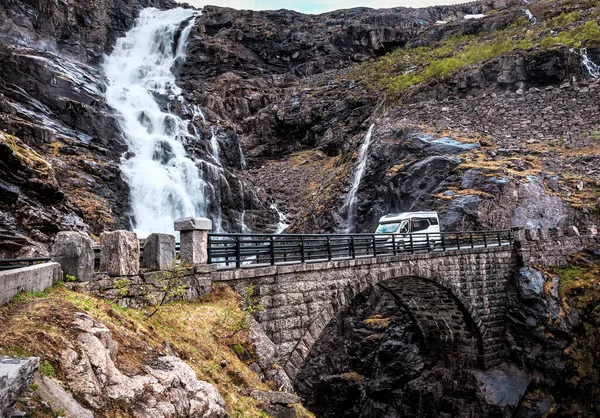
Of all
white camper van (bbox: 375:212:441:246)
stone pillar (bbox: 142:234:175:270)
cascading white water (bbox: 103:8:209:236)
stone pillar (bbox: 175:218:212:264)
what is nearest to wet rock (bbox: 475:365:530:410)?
white camper van (bbox: 375:212:441:246)

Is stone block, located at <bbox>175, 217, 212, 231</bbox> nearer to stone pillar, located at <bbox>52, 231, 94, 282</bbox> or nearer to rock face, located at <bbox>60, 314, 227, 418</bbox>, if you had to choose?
stone pillar, located at <bbox>52, 231, 94, 282</bbox>

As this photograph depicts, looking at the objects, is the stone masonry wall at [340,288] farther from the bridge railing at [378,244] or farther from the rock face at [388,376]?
the rock face at [388,376]

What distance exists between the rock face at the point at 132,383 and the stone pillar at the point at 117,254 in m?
2.58

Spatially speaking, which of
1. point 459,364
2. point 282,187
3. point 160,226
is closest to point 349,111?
point 282,187

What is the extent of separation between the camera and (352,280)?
40.8ft

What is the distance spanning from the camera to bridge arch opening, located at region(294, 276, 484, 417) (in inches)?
733

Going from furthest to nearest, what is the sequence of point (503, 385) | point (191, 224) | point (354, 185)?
point (354, 185) < point (503, 385) < point (191, 224)

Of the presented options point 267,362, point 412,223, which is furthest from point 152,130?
point 267,362

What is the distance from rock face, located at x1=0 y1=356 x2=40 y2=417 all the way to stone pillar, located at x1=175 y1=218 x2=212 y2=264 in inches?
225

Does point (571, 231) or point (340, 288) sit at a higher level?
point (571, 231)

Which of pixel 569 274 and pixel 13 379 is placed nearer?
pixel 13 379

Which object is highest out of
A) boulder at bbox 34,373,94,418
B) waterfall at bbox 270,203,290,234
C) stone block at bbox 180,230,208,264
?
waterfall at bbox 270,203,290,234

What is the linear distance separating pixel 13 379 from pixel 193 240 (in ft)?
20.4

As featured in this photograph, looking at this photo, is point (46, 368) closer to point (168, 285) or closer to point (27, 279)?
point (27, 279)
